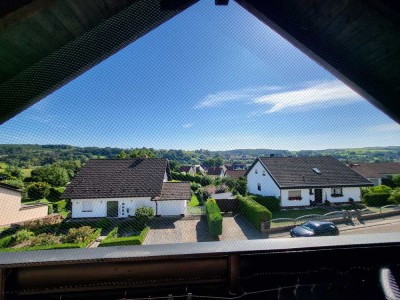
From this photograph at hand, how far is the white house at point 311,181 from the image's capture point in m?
7.11

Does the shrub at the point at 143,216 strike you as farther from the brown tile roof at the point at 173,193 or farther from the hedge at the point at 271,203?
the hedge at the point at 271,203

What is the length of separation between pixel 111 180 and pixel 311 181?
5.92m

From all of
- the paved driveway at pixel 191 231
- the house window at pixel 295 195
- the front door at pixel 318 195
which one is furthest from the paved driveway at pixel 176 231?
the front door at pixel 318 195

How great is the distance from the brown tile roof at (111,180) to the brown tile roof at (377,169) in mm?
10355

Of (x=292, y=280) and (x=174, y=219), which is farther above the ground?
(x=292, y=280)

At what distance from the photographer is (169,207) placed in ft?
18.5

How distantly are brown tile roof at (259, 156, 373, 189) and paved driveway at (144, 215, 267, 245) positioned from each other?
9.91ft

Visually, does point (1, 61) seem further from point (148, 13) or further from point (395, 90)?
point (395, 90)

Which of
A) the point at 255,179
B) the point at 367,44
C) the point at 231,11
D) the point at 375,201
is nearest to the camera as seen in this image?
the point at 367,44

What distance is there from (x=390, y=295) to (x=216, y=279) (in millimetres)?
561

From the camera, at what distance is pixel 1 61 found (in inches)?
21.7

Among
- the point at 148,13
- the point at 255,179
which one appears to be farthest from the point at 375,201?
the point at 148,13

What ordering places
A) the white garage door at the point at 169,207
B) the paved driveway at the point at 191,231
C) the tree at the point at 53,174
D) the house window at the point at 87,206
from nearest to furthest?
1. the tree at the point at 53,174
2. the paved driveway at the point at 191,231
3. the house window at the point at 87,206
4. the white garage door at the point at 169,207

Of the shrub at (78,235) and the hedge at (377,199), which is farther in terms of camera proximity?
the hedge at (377,199)
